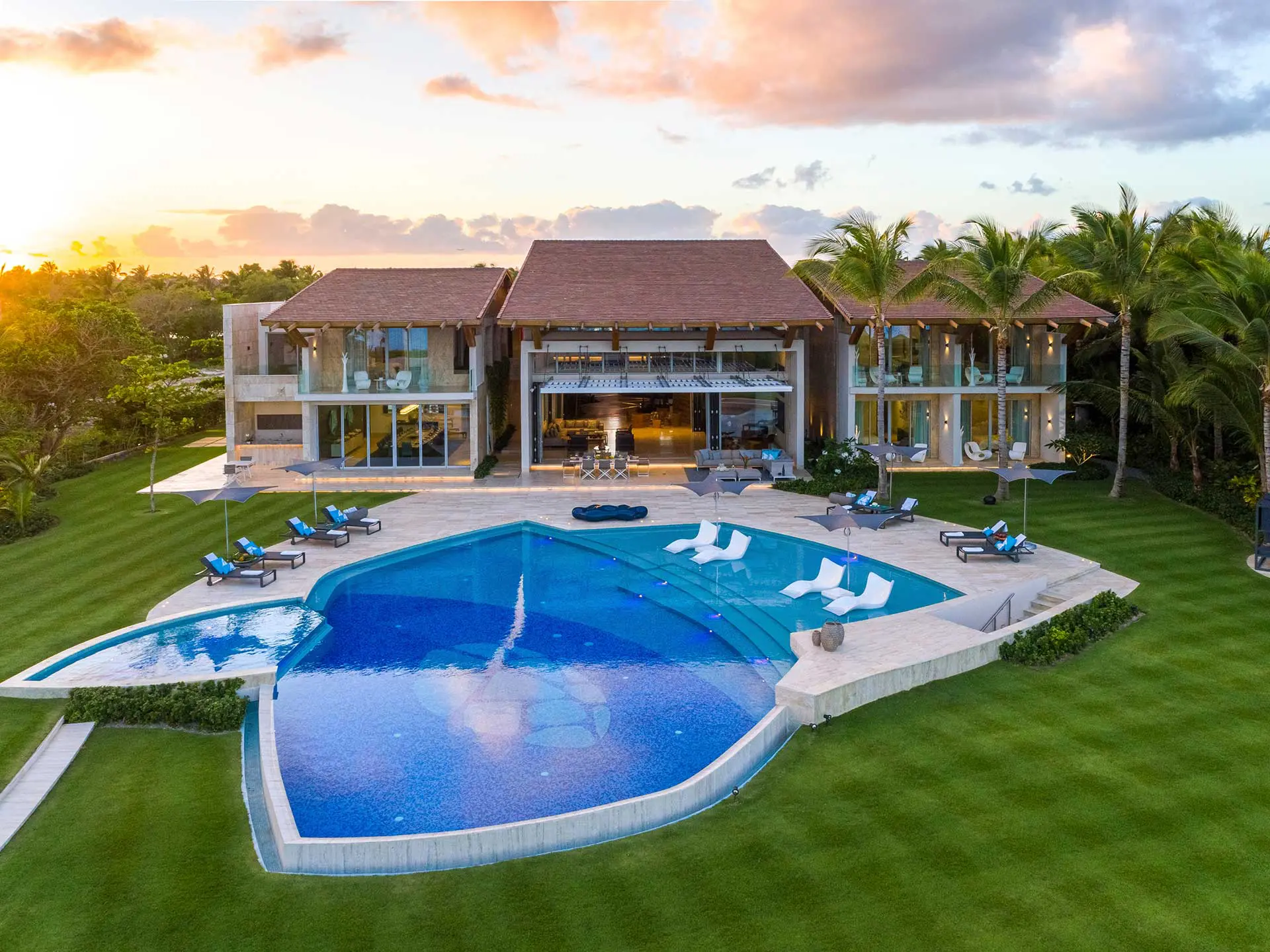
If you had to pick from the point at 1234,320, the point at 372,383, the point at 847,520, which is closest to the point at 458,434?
the point at 372,383

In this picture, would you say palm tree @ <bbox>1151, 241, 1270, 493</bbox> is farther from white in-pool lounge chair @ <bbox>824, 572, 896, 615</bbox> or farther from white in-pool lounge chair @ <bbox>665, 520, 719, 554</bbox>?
white in-pool lounge chair @ <bbox>665, 520, 719, 554</bbox>

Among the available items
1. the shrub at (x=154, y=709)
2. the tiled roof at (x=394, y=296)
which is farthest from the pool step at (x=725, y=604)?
the tiled roof at (x=394, y=296)

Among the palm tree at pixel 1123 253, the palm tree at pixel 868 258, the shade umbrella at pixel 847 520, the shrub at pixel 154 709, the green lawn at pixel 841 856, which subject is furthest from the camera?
the palm tree at pixel 868 258

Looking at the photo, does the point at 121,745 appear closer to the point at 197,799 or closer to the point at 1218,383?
the point at 197,799

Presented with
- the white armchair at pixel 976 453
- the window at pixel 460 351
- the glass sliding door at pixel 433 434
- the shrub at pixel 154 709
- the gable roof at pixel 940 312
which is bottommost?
the shrub at pixel 154 709

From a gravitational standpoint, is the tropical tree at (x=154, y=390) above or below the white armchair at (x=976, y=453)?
above

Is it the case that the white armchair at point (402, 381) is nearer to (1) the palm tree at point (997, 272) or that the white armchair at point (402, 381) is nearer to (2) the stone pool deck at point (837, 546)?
(2) the stone pool deck at point (837, 546)

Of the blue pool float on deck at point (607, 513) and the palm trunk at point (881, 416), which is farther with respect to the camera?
the palm trunk at point (881, 416)
